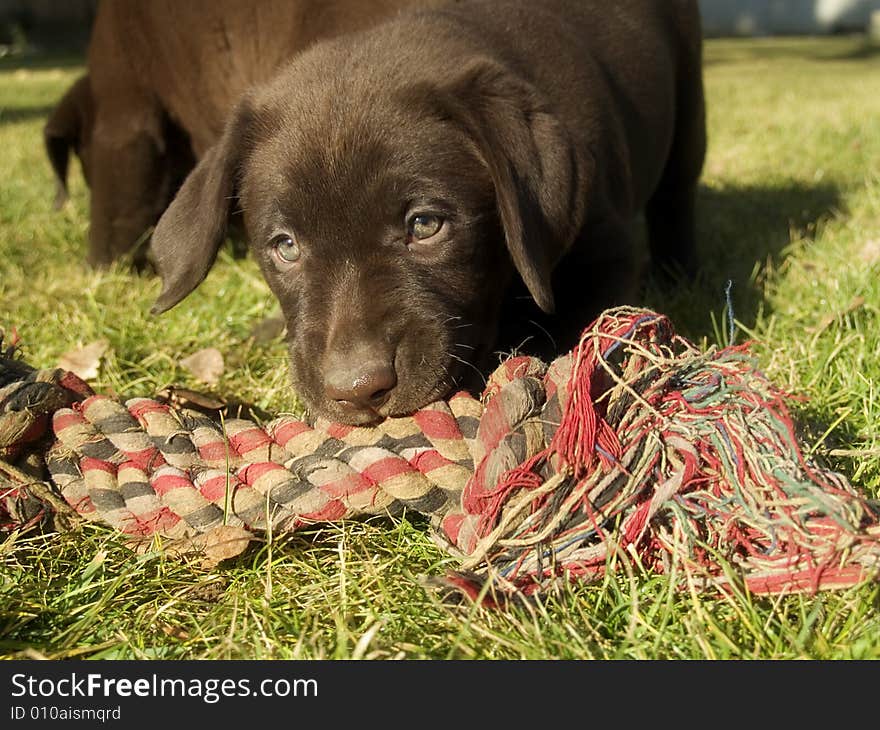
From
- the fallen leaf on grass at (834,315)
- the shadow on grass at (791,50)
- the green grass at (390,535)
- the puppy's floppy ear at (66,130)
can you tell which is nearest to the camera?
the green grass at (390,535)

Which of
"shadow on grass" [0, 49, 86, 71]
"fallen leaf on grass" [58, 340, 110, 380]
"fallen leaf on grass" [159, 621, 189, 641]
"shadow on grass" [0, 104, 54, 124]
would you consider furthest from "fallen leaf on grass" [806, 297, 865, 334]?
"shadow on grass" [0, 49, 86, 71]

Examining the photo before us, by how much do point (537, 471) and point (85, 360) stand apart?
183cm

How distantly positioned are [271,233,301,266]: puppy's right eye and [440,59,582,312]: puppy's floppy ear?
520mm

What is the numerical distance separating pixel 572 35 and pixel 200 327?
1.65 m

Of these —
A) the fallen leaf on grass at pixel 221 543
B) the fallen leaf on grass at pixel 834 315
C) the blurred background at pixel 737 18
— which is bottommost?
the blurred background at pixel 737 18

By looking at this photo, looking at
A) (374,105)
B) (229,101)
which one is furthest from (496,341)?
(229,101)

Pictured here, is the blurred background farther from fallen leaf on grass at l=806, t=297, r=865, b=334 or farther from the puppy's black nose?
the puppy's black nose

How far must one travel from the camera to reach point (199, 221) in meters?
2.55

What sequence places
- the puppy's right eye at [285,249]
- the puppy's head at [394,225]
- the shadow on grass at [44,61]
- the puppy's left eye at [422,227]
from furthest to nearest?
1. the shadow on grass at [44,61]
2. the puppy's right eye at [285,249]
3. the puppy's left eye at [422,227]
4. the puppy's head at [394,225]

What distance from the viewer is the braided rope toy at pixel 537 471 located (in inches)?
66.8

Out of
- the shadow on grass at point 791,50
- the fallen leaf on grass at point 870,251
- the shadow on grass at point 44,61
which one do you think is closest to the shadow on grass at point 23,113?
the shadow on grass at point 44,61

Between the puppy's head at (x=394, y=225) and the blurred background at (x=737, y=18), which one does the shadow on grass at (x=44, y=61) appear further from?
the puppy's head at (x=394, y=225)
